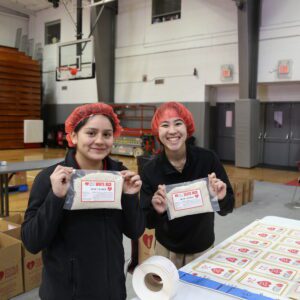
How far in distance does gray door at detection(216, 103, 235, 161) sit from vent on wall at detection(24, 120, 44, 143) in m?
6.65

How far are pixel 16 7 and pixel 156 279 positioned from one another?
13.7 metres

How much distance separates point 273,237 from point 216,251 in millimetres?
364

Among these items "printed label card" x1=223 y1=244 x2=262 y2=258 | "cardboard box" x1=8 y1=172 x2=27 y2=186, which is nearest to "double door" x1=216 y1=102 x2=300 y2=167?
"cardboard box" x1=8 y1=172 x2=27 y2=186

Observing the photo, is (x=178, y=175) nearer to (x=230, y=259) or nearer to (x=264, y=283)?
(x=230, y=259)

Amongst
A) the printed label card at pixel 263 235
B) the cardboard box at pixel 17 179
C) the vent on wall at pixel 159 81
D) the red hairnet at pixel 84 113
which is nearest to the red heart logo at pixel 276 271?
the printed label card at pixel 263 235

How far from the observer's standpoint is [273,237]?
1.63m

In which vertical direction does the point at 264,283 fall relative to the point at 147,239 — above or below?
above

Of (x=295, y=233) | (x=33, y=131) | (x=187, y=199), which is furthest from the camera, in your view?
(x=33, y=131)

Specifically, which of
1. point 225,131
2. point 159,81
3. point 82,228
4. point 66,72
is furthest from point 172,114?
point 66,72

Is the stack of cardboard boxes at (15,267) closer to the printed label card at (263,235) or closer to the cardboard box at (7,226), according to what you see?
the cardboard box at (7,226)

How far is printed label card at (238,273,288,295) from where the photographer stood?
1.14m

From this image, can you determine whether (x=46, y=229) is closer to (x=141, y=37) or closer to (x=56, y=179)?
(x=56, y=179)

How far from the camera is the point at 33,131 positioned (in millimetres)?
12062

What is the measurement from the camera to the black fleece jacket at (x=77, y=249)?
118 centimetres
